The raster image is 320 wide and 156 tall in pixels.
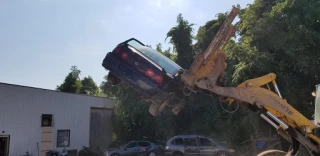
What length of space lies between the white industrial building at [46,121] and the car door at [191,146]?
987 centimetres

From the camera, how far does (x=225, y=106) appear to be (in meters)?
7.27

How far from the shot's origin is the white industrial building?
67.3ft

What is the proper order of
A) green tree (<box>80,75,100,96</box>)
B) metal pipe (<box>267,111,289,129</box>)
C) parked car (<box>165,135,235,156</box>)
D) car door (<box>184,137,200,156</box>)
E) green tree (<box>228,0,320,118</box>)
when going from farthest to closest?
green tree (<box>80,75,100,96</box>) < car door (<box>184,137,200,156</box>) < parked car (<box>165,135,235,156</box>) < green tree (<box>228,0,320,118</box>) < metal pipe (<box>267,111,289,129</box>)

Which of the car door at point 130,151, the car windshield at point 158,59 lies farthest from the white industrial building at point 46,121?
the car windshield at point 158,59

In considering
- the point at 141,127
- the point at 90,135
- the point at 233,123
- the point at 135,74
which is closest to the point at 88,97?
the point at 90,135

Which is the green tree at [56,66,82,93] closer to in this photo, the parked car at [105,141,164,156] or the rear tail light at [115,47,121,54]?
the parked car at [105,141,164,156]

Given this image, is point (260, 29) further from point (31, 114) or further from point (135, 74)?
point (31, 114)

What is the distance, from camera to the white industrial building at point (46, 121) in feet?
67.3

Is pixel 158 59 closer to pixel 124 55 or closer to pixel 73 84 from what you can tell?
pixel 124 55

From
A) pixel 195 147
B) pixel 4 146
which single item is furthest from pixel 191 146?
pixel 4 146

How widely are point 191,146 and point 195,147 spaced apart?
0.84ft

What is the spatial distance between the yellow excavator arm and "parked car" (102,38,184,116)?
1.56ft

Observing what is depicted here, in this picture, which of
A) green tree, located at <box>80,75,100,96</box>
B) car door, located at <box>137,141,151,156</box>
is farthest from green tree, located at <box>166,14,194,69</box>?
green tree, located at <box>80,75,100,96</box>

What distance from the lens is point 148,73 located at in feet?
23.0
